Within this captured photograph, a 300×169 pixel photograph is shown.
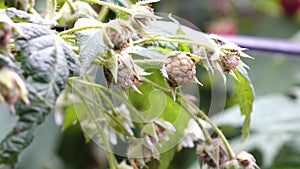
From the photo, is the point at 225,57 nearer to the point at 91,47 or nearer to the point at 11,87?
the point at 91,47

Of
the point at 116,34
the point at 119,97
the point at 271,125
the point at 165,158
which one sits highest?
the point at 116,34

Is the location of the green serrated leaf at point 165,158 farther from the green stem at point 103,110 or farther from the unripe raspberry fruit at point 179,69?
the unripe raspberry fruit at point 179,69

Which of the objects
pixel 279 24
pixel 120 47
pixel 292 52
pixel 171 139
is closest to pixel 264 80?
pixel 279 24

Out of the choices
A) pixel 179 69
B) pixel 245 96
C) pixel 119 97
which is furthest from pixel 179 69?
pixel 245 96

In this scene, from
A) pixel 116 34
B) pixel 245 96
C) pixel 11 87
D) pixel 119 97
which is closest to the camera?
pixel 11 87

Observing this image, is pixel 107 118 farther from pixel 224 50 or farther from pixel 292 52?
pixel 292 52

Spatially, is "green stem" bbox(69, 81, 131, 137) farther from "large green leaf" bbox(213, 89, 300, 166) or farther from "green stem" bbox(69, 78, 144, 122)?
"large green leaf" bbox(213, 89, 300, 166)

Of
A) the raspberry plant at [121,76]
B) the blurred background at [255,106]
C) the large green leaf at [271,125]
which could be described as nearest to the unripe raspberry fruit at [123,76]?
the raspberry plant at [121,76]

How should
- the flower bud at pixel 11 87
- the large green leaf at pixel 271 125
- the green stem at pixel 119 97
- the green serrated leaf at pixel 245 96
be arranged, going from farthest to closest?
the large green leaf at pixel 271 125 < the green serrated leaf at pixel 245 96 < the green stem at pixel 119 97 < the flower bud at pixel 11 87
